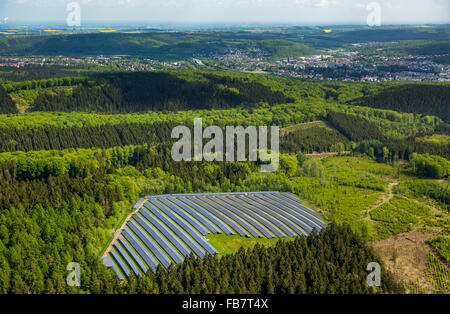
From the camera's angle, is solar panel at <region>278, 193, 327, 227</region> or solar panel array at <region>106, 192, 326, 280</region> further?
solar panel at <region>278, 193, 327, 227</region>

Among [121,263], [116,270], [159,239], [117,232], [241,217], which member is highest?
[241,217]

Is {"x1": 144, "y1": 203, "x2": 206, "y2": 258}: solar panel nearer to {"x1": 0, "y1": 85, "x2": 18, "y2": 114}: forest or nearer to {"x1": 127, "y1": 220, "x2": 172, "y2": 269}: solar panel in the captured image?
{"x1": 127, "y1": 220, "x2": 172, "y2": 269}: solar panel

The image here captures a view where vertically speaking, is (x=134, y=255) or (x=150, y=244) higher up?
(x=150, y=244)

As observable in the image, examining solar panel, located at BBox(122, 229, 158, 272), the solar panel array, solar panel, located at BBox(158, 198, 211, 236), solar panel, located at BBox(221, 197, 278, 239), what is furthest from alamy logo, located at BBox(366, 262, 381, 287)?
solar panel, located at BBox(122, 229, 158, 272)

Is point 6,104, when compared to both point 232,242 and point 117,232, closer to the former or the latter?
point 117,232

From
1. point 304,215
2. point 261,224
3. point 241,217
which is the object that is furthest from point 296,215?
point 241,217

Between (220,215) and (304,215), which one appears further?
(304,215)

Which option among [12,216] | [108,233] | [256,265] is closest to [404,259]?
[256,265]
